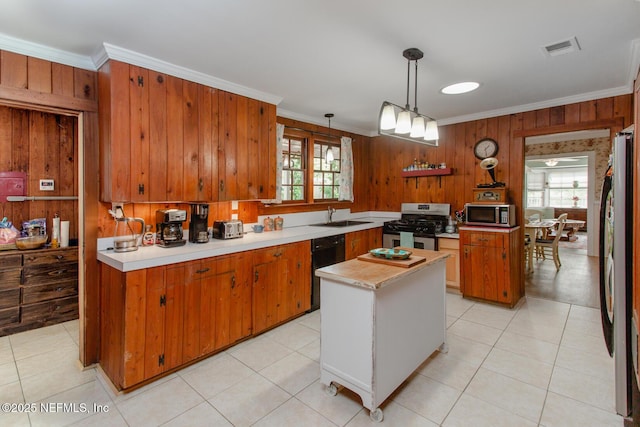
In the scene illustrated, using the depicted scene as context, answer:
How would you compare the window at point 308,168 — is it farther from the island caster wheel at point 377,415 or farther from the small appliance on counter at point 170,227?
the island caster wheel at point 377,415

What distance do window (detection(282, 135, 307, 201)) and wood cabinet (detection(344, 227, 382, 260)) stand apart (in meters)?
0.93

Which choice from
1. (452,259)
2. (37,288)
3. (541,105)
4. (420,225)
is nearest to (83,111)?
(37,288)

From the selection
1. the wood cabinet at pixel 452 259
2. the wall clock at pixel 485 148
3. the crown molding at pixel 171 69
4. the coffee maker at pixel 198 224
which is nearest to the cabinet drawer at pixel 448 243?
the wood cabinet at pixel 452 259

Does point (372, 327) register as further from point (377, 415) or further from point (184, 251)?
point (184, 251)

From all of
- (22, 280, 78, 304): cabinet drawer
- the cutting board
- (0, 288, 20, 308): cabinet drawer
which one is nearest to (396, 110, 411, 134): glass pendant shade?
the cutting board

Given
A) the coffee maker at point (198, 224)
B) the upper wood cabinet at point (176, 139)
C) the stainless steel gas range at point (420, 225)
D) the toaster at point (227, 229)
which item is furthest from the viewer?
the stainless steel gas range at point (420, 225)

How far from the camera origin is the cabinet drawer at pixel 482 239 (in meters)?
3.72

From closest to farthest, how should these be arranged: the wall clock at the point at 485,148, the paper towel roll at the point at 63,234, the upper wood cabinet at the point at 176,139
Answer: the upper wood cabinet at the point at 176,139 → the paper towel roll at the point at 63,234 → the wall clock at the point at 485,148

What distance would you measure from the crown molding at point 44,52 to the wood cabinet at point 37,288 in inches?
76.6

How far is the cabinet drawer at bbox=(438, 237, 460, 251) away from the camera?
417 cm

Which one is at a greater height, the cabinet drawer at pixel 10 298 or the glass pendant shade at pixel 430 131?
the glass pendant shade at pixel 430 131

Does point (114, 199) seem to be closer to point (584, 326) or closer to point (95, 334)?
point (95, 334)

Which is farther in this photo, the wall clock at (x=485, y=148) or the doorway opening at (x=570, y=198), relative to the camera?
the doorway opening at (x=570, y=198)

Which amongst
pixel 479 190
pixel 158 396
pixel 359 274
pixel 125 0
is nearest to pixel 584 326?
pixel 479 190
